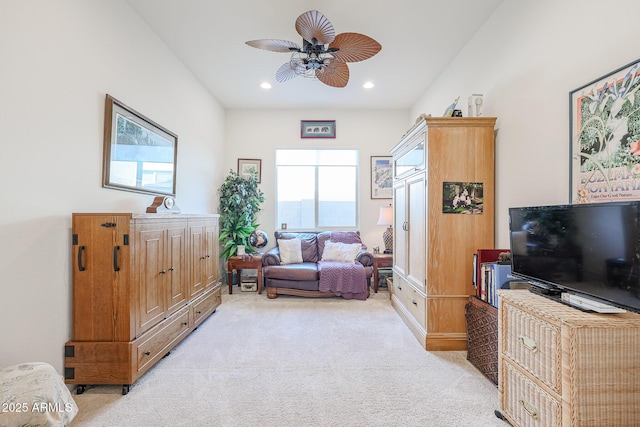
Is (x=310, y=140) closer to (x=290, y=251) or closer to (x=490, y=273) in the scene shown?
(x=290, y=251)

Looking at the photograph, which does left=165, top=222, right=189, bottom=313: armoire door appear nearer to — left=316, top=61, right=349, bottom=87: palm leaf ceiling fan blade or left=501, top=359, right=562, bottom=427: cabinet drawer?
left=316, top=61, right=349, bottom=87: palm leaf ceiling fan blade

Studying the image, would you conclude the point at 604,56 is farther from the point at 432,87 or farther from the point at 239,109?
the point at 239,109

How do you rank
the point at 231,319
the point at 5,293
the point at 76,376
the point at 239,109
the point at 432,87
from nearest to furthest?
the point at 5,293, the point at 76,376, the point at 231,319, the point at 432,87, the point at 239,109

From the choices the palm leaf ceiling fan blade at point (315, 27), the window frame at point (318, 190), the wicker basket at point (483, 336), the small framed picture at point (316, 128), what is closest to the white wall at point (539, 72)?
the wicker basket at point (483, 336)

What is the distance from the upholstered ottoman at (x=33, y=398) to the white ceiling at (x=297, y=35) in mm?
2826

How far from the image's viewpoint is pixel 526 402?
57.4 inches

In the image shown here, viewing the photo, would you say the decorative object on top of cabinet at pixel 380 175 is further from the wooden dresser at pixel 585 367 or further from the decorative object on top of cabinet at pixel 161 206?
the wooden dresser at pixel 585 367

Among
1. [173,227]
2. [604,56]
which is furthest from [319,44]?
[173,227]

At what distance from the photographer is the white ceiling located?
2463mm

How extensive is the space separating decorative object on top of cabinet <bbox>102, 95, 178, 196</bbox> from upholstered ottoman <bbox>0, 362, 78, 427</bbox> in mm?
1363

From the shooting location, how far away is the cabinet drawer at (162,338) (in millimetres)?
2003

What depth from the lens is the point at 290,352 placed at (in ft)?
8.06

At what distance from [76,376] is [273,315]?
1.85 m

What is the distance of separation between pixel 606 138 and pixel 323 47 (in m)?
2.05
